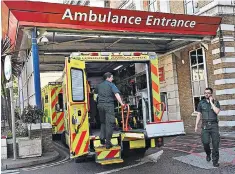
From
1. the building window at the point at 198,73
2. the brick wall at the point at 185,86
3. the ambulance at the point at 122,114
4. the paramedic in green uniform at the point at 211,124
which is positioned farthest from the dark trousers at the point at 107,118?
the brick wall at the point at 185,86

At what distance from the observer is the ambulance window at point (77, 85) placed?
691 centimetres

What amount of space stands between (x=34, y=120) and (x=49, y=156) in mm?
1241

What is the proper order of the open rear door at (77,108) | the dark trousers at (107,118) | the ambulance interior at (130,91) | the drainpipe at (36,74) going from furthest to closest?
the drainpipe at (36,74) → the ambulance interior at (130,91) → the open rear door at (77,108) → the dark trousers at (107,118)

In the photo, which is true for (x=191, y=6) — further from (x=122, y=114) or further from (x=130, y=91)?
(x=122, y=114)

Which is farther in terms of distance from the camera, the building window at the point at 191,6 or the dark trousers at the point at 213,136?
the building window at the point at 191,6

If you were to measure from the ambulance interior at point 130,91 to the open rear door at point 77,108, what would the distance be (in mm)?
610

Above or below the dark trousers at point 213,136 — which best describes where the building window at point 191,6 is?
above

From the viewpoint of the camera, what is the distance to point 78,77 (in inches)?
277

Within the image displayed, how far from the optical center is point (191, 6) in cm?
1529

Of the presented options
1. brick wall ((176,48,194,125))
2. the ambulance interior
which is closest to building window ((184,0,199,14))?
brick wall ((176,48,194,125))

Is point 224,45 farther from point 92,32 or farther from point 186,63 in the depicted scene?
point 92,32

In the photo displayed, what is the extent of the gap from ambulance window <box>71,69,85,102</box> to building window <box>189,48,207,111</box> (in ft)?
27.8

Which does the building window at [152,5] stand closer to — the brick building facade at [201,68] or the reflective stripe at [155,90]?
the brick building facade at [201,68]

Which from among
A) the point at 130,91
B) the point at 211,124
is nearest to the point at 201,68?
the point at 130,91
